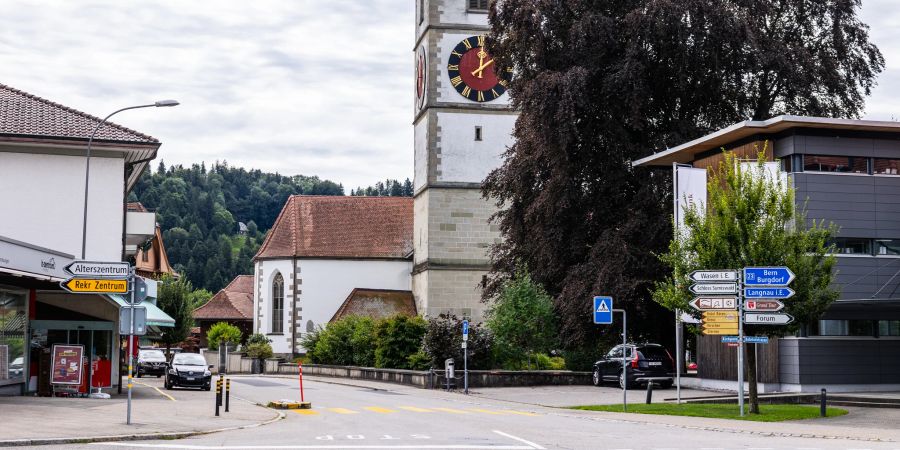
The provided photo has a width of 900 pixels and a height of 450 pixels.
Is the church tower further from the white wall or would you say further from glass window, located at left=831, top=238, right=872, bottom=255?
glass window, located at left=831, top=238, right=872, bottom=255

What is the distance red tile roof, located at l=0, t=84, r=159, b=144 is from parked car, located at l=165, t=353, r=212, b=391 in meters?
7.89

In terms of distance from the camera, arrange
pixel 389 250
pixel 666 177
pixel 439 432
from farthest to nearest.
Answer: pixel 389 250
pixel 666 177
pixel 439 432

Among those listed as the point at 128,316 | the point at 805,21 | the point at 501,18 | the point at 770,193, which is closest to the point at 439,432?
the point at 128,316

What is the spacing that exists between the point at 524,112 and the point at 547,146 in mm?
2251

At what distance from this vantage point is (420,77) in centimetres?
5966

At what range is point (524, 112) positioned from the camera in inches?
1690

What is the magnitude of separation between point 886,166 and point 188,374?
78.0 feet

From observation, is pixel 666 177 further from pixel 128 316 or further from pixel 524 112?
pixel 128 316

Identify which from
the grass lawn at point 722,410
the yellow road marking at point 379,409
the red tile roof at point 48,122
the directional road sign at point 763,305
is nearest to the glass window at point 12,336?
the red tile roof at point 48,122

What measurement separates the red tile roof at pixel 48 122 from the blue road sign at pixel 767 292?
831 inches

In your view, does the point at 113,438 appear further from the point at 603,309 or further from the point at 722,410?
Answer: the point at 722,410

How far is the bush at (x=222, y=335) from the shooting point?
242ft

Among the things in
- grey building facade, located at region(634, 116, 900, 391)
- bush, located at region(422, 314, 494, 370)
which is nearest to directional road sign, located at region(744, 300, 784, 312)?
grey building facade, located at region(634, 116, 900, 391)

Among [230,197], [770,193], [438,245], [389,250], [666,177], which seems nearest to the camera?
[770,193]
